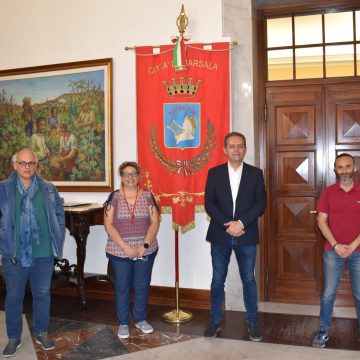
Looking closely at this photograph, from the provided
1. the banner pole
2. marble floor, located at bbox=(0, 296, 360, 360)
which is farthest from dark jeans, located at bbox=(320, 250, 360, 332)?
the banner pole

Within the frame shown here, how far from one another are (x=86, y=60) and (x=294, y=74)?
2085 mm

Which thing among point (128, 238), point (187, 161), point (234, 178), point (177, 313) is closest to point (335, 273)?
point (234, 178)

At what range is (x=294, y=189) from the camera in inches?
172

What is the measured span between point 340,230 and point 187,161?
61.1 inches

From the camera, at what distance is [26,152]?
315 cm

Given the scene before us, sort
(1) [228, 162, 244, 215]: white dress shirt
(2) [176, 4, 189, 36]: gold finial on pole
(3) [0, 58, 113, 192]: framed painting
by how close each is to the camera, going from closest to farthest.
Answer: (1) [228, 162, 244, 215]: white dress shirt → (2) [176, 4, 189, 36]: gold finial on pole → (3) [0, 58, 113, 192]: framed painting

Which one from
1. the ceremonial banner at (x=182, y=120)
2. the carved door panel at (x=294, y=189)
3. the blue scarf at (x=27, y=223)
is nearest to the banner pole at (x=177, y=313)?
the ceremonial banner at (x=182, y=120)

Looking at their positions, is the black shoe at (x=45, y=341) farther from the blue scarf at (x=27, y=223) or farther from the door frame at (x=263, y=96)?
the door frame at (x=263, y=96)

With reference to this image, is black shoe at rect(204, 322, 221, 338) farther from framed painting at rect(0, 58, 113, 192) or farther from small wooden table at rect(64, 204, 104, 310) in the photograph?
framed painting at rect(0, 58, 113, 192)

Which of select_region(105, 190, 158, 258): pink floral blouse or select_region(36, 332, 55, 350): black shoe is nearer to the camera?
select_region(36, 332, 55, 350): black shoe

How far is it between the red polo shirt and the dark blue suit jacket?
0.49m

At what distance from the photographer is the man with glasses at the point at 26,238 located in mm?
3084

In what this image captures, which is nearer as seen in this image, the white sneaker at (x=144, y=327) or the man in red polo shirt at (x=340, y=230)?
the man in red polo shirt at (x=340, y=230)

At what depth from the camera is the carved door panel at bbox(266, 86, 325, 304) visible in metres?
4.31
